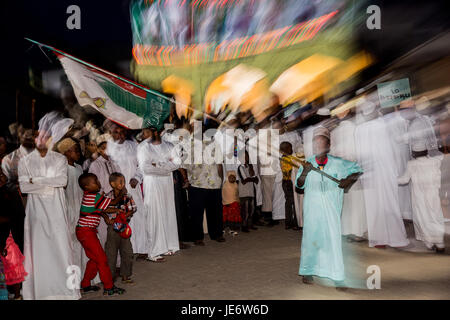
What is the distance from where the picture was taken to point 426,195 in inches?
244

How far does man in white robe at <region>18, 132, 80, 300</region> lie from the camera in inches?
167

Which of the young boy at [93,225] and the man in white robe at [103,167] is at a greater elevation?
the man in white robe at [103,167]

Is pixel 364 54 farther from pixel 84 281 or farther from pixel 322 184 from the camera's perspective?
pixel 84 281

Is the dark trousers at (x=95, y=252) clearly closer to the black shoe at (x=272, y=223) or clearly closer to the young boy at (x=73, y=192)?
the young boy at (x=73, y=192)

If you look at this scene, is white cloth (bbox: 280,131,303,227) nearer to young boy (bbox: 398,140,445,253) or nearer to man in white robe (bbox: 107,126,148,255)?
young boy (bbox: 398,140,445,253)

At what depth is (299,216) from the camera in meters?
8.16

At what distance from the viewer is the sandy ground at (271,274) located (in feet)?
14.5

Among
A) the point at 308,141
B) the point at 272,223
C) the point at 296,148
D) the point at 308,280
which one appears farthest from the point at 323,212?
the point at 308,141

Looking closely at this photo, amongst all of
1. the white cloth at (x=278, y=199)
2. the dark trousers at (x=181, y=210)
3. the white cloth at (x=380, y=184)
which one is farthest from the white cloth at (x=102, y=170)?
the white cloth at (x=278, y=199)

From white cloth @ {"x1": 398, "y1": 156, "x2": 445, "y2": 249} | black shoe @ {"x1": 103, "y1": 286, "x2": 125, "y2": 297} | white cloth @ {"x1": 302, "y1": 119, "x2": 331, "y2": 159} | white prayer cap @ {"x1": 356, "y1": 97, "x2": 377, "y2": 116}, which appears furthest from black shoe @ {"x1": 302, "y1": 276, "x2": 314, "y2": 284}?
white cloth @ {"x1": 302, "y1": 119, "x2": 331, "y2": 159}

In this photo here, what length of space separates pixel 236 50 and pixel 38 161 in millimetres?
9299

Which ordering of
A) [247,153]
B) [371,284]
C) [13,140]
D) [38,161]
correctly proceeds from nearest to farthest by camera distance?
[38,161]
[371,284]
[13,140]
[247,153]

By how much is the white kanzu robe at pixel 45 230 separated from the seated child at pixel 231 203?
4.42 m

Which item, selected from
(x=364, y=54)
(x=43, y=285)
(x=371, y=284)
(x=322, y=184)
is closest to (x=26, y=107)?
(x=43, y=285)
